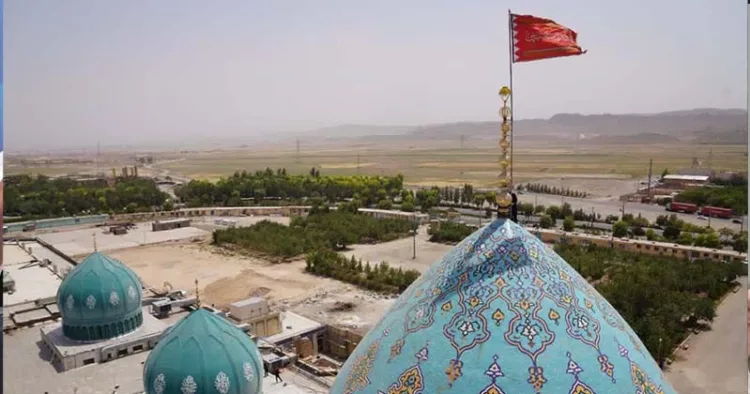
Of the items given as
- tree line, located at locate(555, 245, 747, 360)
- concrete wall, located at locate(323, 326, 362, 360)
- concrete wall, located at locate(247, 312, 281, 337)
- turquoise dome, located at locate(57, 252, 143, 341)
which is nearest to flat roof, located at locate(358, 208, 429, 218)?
tree line, located at locate(555, 245, 747, 360)

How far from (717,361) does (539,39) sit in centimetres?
1053

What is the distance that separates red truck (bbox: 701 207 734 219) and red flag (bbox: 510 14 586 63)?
30.1 metres

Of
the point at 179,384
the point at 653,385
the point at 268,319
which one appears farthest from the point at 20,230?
the point at 653,385

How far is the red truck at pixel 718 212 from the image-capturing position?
2981 cm

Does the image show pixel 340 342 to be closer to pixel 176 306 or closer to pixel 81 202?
pixel 176 306

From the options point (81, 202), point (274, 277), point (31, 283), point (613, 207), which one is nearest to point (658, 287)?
point (274, 277)

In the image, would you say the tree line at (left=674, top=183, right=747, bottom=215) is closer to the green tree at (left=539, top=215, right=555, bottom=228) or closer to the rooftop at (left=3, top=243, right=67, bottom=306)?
the green tree at (left=539, top=215, right=555, bottom=228)

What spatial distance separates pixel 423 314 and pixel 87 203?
3431 centimetres

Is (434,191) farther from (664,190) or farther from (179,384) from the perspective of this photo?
(179,384)

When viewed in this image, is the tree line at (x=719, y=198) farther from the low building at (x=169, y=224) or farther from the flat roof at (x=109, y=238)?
the low building at (x=169, y=224)

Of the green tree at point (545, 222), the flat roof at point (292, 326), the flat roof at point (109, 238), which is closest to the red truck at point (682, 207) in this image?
the green tree at point (545, 222)

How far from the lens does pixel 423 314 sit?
333cm

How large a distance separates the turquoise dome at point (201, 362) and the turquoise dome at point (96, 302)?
401 cm

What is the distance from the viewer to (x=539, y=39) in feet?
12.8
